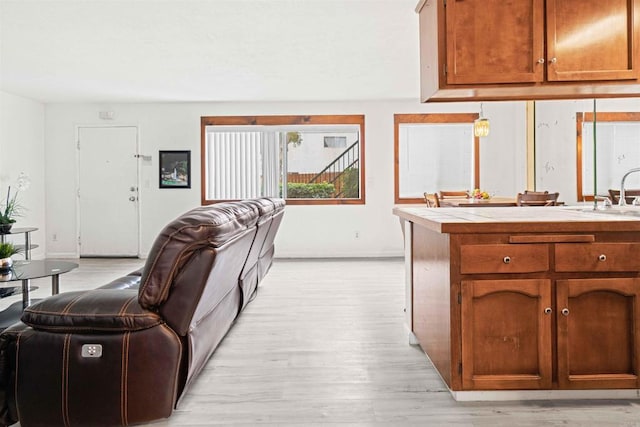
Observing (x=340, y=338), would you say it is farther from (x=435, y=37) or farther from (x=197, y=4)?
(x=197, y=4)

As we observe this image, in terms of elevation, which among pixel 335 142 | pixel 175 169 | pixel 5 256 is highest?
pixel 335 142

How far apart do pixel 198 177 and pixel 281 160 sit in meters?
1.30

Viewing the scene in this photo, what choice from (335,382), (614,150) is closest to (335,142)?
(614,150)

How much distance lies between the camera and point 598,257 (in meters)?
2.03

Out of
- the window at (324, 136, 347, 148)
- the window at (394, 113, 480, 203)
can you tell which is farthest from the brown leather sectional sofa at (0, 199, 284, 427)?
the window at (324, 136, 347, 148)

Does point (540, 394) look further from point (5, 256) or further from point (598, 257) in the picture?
point (5, 256)

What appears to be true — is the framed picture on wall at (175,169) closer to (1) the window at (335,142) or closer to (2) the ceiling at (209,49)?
(2) the ceiling at (209,49)

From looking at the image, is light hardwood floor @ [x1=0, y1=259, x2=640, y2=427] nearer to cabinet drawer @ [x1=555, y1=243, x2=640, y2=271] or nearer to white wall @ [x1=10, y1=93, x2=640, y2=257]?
cabinet drawer @ [x1=555, y1=243, x2=640, y2=271]

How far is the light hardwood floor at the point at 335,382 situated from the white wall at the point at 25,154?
3.02 metres

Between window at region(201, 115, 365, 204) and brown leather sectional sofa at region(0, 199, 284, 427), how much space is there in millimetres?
5228

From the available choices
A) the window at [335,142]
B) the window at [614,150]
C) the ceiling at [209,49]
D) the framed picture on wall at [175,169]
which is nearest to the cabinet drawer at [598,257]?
the window at [614,150]

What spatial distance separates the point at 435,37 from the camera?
100.0 inches

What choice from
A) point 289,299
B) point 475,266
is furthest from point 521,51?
point 289,299

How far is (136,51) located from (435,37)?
125 inches
